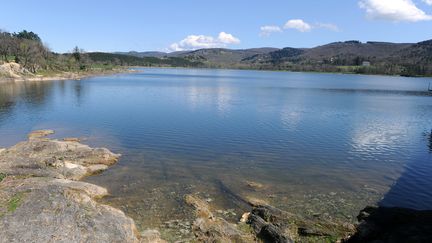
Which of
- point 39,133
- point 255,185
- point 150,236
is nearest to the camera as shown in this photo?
point 150,236

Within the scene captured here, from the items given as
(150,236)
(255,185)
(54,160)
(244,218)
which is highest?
(54,160)

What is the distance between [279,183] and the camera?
26312mm

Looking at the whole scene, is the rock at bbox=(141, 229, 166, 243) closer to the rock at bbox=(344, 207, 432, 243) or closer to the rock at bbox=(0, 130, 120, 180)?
the rock at bbox=(344, 207, 432, 243)

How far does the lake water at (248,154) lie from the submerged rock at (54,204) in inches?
68.4

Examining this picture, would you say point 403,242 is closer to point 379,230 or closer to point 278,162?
point 379,230

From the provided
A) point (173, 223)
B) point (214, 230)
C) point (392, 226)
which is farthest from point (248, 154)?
point (392, 226)

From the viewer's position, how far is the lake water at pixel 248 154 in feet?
76.2

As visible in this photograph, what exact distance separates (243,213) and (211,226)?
335 centimetres

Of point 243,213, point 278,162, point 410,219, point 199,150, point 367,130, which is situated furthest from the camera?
point 367,130

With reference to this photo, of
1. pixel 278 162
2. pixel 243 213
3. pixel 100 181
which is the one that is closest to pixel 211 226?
pixel 243 213

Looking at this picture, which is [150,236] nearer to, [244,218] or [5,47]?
[244,218]

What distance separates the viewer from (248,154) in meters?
33.9

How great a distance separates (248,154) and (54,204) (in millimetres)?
19166

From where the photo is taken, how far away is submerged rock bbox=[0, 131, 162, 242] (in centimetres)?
1570
